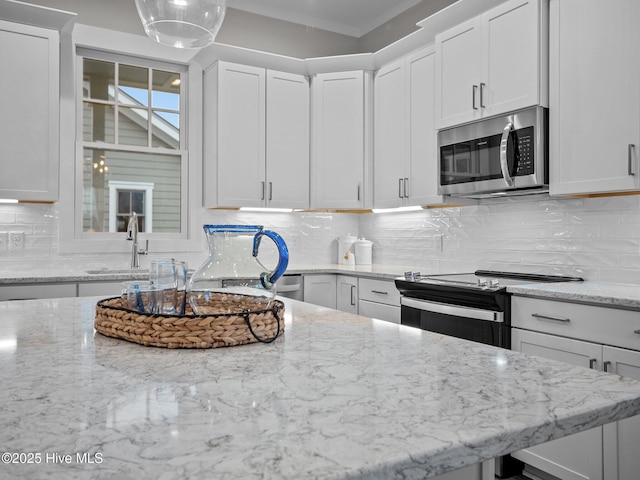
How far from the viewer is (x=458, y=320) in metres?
2.76

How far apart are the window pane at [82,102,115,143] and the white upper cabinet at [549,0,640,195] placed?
9.90ft

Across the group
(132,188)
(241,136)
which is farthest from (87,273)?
(241,136)

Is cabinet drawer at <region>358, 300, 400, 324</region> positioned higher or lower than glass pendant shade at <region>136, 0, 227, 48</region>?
lower

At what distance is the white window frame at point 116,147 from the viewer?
3691 millimetres

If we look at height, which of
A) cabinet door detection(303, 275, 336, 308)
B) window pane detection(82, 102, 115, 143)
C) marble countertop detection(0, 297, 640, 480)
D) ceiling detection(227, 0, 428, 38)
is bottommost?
cabinet door detection(303, 275, 336, 308)

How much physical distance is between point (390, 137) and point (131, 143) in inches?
77.9

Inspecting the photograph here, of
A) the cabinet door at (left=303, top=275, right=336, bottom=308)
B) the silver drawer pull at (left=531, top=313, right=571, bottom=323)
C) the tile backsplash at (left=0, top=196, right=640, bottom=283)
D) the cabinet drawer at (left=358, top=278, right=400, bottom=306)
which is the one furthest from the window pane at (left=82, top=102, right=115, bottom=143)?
the silver drawer pull at (left=531, top=313, right=571, bottom=323)

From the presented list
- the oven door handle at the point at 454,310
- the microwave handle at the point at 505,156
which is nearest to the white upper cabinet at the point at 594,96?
the microwave handle at the point at 505,156

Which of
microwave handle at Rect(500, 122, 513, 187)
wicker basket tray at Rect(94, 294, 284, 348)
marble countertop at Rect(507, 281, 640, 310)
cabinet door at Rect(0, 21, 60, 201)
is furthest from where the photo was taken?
cabinet door at Rect(0, 21, 60, 201)

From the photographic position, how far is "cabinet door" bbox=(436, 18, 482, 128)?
318cm

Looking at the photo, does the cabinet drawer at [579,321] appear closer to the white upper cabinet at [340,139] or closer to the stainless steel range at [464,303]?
the stainless steel range at [464,303]

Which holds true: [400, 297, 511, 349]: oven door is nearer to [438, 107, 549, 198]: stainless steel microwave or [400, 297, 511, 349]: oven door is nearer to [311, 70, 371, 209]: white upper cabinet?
[438, 107, 549, 198]: stainless steel microwave

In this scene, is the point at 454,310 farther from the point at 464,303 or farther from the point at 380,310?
the point at 380,310

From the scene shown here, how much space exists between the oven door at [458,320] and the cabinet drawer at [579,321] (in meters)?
0.09
